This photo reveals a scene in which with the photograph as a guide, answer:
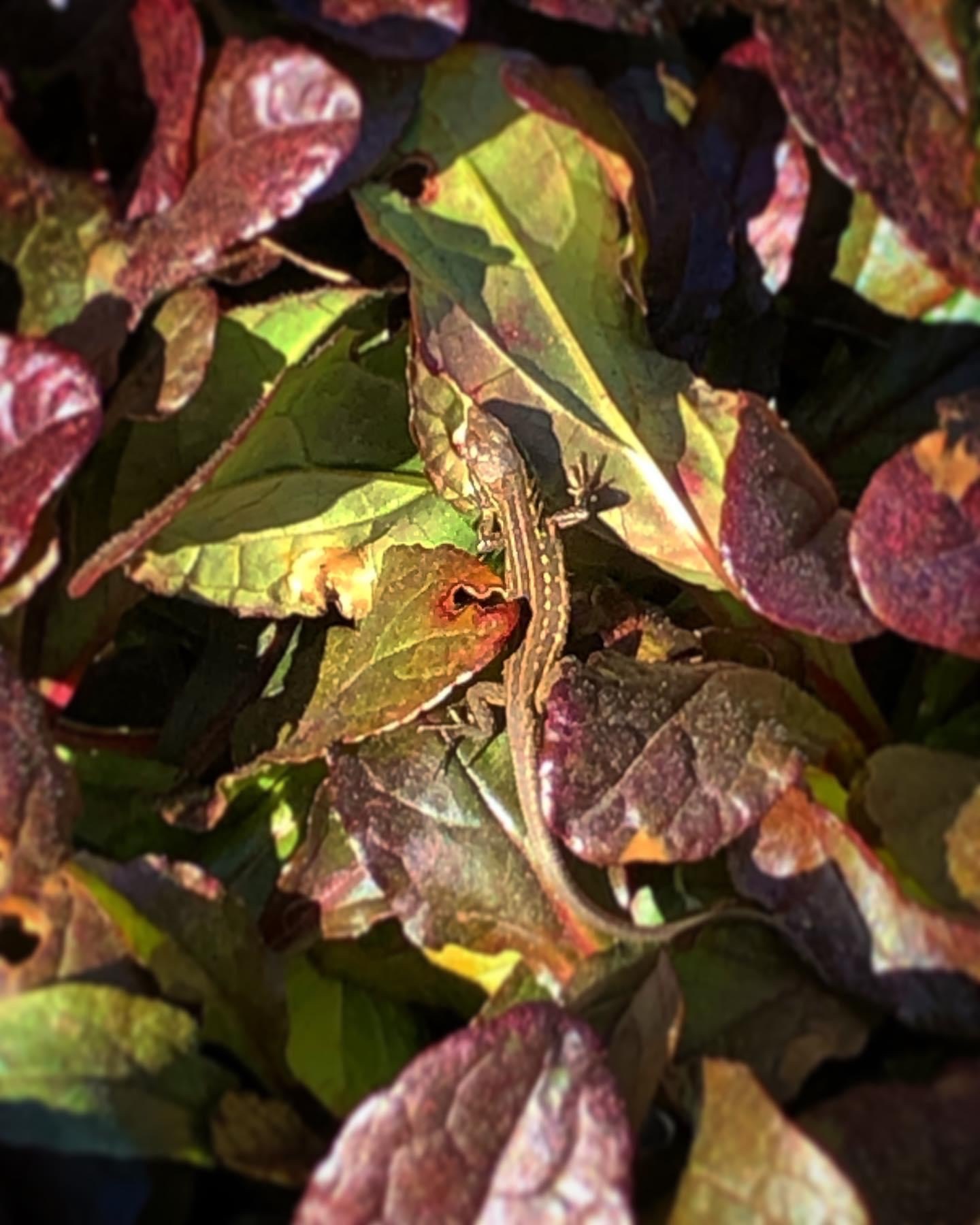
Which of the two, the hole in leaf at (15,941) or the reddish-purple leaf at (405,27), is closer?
the hole in leaf at (15,941)

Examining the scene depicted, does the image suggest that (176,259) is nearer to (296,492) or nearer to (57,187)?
(57,187)

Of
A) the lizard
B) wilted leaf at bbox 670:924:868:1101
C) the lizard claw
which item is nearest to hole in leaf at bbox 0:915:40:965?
the lizard

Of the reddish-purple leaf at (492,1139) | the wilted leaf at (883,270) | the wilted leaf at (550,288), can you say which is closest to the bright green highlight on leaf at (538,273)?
the wilted leaf at (550,288)

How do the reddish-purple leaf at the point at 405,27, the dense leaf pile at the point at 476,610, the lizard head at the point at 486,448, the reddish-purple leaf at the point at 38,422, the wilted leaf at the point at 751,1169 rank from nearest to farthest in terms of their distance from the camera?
the wilted leaf at the point at 751,1169
the dense leaf pile at the point at 476,610
the reddish-purple leaf at the point at 38,422
the reddish-purple leaf at the point at 405,27
the lizard head at the point at 486,448

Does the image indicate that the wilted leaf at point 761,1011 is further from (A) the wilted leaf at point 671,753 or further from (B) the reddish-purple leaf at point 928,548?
(B) the reddish-purple leaf at point 928,548

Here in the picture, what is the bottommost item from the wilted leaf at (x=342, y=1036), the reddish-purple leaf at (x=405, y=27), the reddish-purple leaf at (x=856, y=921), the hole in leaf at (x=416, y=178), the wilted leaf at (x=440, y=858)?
the wilted leaf at (x=342, y=1036)

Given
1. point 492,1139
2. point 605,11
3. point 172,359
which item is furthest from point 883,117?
point 492,1139

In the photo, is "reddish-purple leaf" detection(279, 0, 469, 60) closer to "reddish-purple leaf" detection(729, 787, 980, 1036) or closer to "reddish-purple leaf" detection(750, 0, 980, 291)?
"reddish-purple leaf" detection(750, 0, 980, 291)
